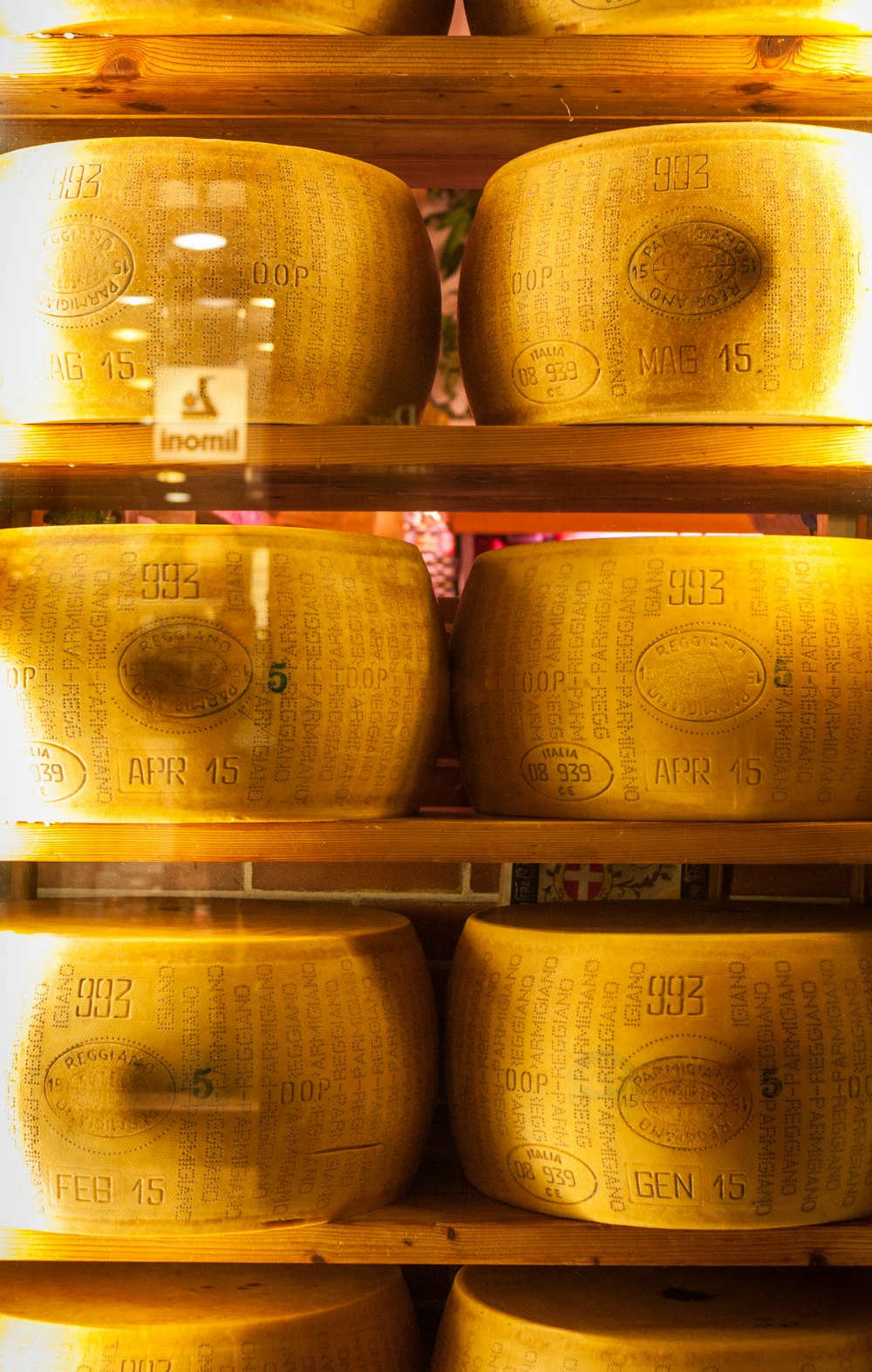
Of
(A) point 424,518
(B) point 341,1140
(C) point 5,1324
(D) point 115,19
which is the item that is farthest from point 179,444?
(C) point 5,1324

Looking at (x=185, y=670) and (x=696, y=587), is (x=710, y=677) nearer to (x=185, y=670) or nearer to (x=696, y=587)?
(x=696, y=587)

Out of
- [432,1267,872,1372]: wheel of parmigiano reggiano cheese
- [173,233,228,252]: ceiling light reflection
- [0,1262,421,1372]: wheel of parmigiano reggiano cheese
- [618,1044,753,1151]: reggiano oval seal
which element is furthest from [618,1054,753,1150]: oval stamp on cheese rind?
[173,233,228,252]: ceiling light reflection

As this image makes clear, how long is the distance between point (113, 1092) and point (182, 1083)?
0.04 meters

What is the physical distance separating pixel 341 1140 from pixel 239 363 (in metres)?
0.53

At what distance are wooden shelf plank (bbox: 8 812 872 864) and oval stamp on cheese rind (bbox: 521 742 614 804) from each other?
0.12 ft

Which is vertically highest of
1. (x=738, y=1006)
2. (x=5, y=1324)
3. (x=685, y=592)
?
(x=685, y=592)

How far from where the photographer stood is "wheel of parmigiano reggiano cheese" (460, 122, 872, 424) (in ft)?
2.63

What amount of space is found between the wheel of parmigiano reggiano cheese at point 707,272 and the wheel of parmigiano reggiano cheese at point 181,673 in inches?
9.1

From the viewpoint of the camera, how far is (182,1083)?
78cm

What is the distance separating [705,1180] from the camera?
2.56ft

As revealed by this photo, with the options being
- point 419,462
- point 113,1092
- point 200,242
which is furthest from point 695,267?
point 113,1092

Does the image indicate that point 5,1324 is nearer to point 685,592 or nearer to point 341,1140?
point 341,1140

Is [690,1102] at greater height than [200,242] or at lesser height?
lesser

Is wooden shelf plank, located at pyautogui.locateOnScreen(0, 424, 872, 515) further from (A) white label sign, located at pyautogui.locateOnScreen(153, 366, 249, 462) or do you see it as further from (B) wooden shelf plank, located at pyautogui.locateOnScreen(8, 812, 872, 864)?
(B) wooden shelf plank, located at pyautogui.locateOnScreen(8, 812, 872, 864)
